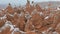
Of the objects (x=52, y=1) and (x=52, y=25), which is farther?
(x=52, y=1)

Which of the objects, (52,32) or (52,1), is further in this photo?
(52,1)

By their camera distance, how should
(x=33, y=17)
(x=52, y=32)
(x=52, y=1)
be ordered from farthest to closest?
(x=52, y=1), (x=33, y=17), (x=52, y=32)

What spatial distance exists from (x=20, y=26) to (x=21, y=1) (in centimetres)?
50

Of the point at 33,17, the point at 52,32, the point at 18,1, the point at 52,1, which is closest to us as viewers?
the point at 52,32

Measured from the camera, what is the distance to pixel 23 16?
1.71 feet

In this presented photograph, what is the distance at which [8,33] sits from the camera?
0.39 metres

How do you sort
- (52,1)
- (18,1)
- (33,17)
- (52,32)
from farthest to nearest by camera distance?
1. (52,1)
2. (18,1)
3. (33,17)
4. (52,32)

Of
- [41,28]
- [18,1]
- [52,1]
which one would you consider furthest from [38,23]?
[52,1]

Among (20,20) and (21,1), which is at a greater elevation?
(21,1)

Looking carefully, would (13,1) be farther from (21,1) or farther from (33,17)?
(33,17)

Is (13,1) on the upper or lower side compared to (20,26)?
upper

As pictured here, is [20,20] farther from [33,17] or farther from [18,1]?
[18,1]

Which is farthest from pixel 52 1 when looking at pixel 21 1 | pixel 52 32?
pixel 52 32

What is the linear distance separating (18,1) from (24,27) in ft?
1.57
